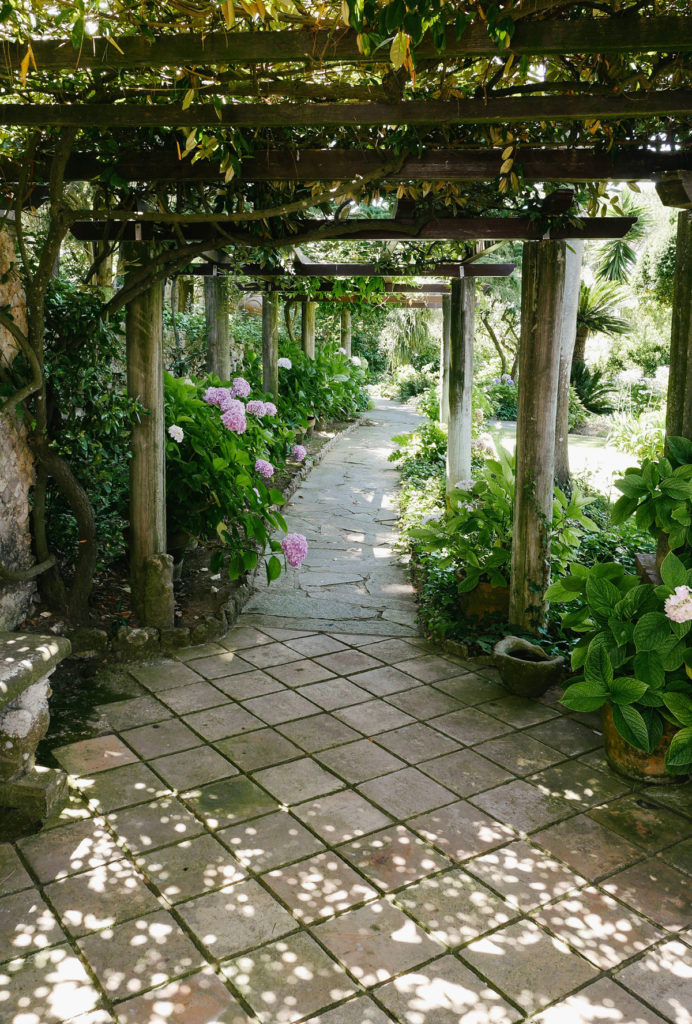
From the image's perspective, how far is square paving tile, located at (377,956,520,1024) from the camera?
2.59 meters

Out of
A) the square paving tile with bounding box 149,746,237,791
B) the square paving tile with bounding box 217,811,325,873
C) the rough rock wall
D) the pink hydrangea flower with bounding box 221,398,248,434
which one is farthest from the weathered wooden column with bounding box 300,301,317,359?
the square paving tile with bounding box 217,811,325,873

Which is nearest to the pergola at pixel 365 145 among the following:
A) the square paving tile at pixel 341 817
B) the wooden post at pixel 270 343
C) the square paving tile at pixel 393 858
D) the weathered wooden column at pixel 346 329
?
the square paving tile at pixel 341 817

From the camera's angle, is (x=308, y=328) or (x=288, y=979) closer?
(x=288, y=979)

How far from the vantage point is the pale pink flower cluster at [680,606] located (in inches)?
142

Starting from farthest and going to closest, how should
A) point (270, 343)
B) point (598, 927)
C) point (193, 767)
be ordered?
point (270, 343), point (193, 767), point (598, 927)

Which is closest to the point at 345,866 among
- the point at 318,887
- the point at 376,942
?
the point at 318,887

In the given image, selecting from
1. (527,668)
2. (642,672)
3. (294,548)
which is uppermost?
(294,548)

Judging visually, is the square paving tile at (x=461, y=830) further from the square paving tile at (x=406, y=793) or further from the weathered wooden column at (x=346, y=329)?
the weathered wooden column at (x=346, y=329)

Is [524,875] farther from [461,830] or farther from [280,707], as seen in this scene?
[280,707]

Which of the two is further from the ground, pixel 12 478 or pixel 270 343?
pixel 270 343

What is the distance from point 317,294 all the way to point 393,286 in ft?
3.74

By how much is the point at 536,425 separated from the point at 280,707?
241 cm

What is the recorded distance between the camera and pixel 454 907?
311cm

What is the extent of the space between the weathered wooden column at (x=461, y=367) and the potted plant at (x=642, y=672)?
426 centimetres
